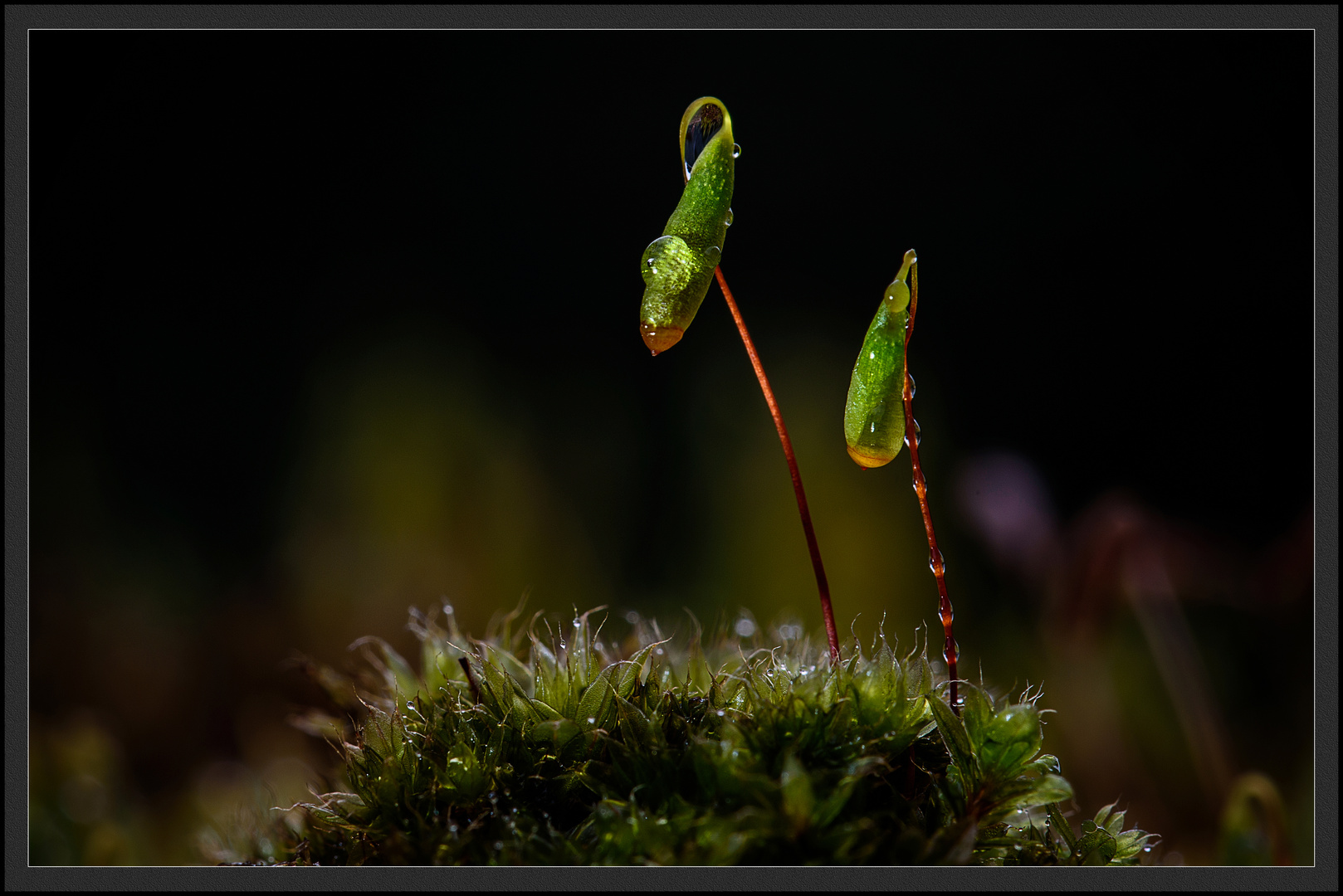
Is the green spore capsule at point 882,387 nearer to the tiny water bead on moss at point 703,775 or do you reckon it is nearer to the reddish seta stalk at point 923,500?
the reddish seta stalk at point 923,500

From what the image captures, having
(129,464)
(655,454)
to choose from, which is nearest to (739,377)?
(655,454)

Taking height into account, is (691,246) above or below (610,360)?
above

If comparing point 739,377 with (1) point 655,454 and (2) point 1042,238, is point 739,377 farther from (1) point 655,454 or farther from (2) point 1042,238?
(2) point 1042,238

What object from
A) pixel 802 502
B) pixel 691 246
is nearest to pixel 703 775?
pixel 802 502

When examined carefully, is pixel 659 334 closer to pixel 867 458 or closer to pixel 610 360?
pixel 867 458

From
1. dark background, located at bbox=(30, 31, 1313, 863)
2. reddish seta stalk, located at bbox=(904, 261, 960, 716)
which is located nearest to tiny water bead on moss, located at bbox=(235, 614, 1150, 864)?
reddish seta stalk, located at bbox=(904, 261, 960, 716)

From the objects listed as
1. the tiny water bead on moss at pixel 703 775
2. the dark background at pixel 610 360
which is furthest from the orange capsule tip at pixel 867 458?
the dark background at pixel 610 360
